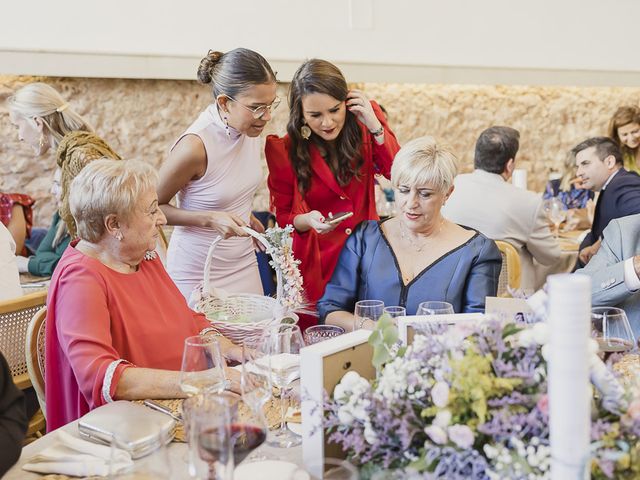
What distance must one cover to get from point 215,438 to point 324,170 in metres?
2.09

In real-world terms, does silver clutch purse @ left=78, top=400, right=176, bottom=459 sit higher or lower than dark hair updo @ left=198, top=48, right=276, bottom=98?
lower

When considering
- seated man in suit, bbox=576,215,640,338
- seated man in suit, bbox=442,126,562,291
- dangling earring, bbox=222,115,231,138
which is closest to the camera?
seated man in suit, bbox=576,215,640,338

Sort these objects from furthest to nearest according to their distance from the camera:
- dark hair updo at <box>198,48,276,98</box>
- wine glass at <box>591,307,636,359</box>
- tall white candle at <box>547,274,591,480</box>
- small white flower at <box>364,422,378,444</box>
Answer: dark hair updo at <box>198,48,276,98</box> < wine glass at <box>591,307,636,359</box> < small white flower at <box>364,422,378,444</box> < tall white candle at <box>547,274,591,480</box>

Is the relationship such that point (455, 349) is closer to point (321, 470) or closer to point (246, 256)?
point (321, 470)

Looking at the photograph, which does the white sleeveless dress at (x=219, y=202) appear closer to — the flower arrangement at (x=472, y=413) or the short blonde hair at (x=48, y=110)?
the short blonde hair at (x=48, y=110)

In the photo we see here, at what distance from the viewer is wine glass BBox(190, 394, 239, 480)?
3.94 ft

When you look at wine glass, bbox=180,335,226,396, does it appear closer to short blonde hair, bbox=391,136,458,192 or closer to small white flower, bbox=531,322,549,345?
small white flower, bbox=531,322,549,345

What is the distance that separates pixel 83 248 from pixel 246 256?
3.99ft

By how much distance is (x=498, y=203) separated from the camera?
4.09 m

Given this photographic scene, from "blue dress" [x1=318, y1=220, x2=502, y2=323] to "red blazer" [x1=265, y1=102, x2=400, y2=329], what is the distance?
17.7 inches

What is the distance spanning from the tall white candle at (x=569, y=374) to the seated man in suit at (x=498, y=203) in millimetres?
3112

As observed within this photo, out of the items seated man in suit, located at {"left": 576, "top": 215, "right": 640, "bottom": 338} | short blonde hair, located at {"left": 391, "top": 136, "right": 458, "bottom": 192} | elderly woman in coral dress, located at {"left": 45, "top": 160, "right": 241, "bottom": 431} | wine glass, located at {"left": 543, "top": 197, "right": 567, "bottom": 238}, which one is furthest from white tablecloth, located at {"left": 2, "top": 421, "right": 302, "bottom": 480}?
wine glass, located at {"left": 543, "top": 197, "right": 567, "bottom": 238}

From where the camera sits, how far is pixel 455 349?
1289mm

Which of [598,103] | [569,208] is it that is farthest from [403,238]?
[598,103]
